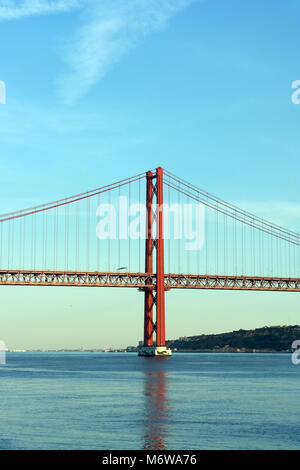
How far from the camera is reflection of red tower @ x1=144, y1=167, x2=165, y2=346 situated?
300 ft

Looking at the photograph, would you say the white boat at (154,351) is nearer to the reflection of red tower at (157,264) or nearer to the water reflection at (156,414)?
the reflection of red tower at (157,264)

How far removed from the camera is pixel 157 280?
302 feet

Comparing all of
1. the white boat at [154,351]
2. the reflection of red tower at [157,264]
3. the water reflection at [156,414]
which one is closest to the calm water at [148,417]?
the water reflection at [156,414]

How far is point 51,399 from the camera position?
135 ft

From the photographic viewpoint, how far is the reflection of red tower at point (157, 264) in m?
91.4

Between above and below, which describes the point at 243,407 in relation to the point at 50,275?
below

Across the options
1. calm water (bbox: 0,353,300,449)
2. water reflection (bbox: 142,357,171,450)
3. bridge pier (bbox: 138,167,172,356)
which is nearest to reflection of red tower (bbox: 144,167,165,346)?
bridge pier (bbox: 138,167,172,356)

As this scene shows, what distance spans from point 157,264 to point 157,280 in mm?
2063

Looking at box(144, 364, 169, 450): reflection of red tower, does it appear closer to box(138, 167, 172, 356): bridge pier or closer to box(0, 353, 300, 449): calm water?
box(0, 353, 300, 449): calm water

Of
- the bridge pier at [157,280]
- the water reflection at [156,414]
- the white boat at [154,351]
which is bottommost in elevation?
the white boat at [154,351]

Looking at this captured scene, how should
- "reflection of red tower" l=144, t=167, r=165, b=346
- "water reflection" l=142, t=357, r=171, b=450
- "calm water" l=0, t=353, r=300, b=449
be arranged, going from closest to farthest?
"water reflection" l=142, t=357, r=171, b=450, "calm water" l=0, t=353, r=300, b=449, "reflection of red tower" l=144, t=167, r=165, b=346

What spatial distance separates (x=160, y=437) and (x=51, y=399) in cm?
1569
